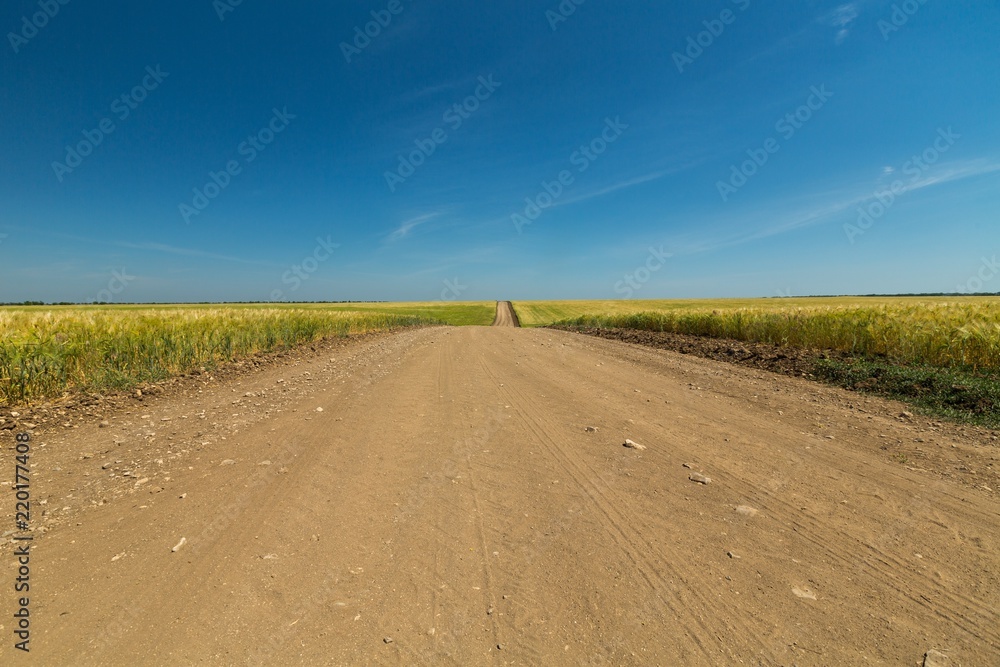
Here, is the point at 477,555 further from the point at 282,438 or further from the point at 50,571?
the point at 282,438

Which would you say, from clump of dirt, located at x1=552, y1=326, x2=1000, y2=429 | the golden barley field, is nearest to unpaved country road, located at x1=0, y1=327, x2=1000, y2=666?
clump of dirt, located at x1=552, y1=326, x2=1000, y2=429

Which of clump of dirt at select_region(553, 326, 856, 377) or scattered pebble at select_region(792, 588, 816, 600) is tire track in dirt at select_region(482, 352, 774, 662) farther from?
clump of dirt at select_region(553, 326, 856, 377)

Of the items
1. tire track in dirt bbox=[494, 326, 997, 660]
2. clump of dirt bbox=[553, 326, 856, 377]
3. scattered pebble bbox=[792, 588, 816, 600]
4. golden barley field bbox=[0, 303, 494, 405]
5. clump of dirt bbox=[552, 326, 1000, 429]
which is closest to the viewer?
tire track in dirt bbox=[494, 326, 997, 660]

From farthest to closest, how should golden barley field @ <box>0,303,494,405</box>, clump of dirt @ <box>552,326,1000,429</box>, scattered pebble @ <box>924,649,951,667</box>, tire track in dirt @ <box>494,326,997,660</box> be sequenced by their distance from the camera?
golden barley field @ <box>0,303,494,405</box> → clump of dirt @ <box>552,326,1000,429</box> → tire track in dirt @ <box>494,326,997,660</box> → scattered pebble @ <box>924,649,951,667</box>

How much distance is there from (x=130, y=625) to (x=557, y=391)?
6.41m

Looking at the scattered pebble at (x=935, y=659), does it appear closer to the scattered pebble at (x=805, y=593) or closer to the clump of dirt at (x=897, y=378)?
the scattered pebble at (x=805, y=593)

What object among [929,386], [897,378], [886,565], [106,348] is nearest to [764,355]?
[897,378]

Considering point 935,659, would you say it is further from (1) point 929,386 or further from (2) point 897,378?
(2) point 897,378

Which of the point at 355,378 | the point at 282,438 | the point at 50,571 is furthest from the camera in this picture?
the point at 355,378

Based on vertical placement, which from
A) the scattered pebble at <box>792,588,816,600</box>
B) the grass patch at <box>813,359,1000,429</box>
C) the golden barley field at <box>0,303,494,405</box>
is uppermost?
the golden barley field at <box>0,303,494,405</box>

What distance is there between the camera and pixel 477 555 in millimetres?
2930

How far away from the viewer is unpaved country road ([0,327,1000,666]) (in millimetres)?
2195

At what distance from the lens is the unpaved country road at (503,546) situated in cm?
220

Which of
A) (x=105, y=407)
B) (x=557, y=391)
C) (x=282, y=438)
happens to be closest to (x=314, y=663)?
(x=282, y=438)
